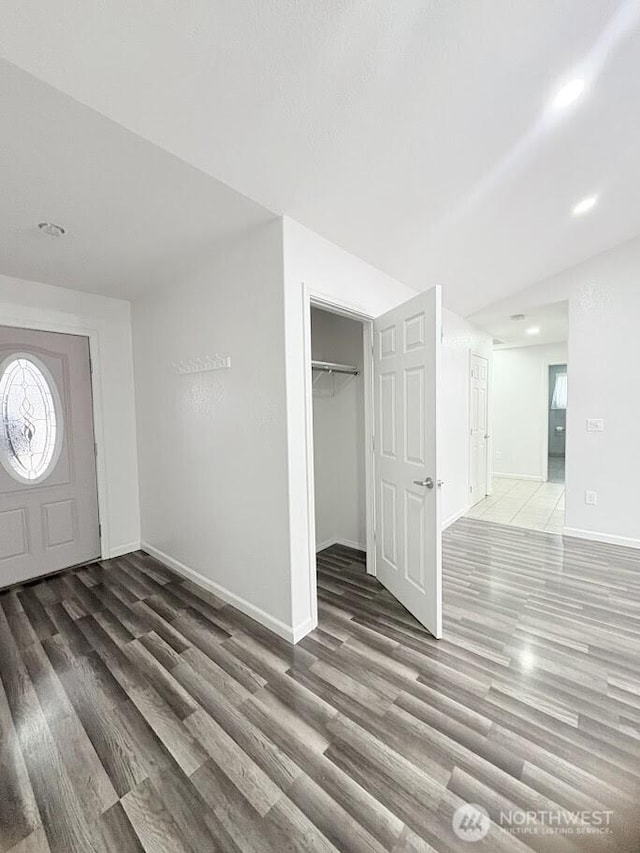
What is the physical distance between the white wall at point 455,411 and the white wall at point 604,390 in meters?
1.06

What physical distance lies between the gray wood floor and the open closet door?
0.28 metres

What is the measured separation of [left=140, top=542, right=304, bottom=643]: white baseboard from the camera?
2.16m

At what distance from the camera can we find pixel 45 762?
145 cm

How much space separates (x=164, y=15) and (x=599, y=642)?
348cm

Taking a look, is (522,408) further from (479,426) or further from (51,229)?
(51,229)

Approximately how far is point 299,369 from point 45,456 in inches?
101

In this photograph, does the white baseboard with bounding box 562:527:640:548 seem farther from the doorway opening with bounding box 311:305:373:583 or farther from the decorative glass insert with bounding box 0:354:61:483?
the decorative glass insert with bounding box 0:354:61:483

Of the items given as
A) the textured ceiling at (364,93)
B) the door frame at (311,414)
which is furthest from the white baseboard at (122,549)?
the textured ceiling at (364,93)

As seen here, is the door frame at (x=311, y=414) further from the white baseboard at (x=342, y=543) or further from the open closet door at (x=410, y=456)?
the white baseboard at (x=342, y=543)

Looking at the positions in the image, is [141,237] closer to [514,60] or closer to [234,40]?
[234,40]

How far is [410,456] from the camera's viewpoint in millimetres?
2393

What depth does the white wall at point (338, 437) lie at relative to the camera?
11.5 ft

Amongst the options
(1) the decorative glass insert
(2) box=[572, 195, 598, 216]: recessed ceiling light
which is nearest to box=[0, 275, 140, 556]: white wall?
(1) the decorative glass insert

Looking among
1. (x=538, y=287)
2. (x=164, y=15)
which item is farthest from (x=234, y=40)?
(x=538, y=287)
